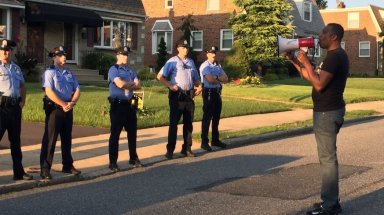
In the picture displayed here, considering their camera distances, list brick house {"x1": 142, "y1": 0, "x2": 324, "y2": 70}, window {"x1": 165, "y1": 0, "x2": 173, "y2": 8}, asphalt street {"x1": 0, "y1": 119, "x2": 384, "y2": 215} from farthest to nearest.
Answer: window {"x1": 165, "y1": 0, "x2": 173, "y2": 8}
brick house {"x1": 142, "y1": 0, "x2": 324, "y2": 70}
asphalt street {"x1": 0, "y1": 119, "x2": 384, "y2": 215}

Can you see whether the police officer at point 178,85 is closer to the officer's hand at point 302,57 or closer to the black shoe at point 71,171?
the black shoe at point 71,171

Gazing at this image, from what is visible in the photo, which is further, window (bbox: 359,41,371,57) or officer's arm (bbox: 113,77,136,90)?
window (bbox: 359,41,371,57)

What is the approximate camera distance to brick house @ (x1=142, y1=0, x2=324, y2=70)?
133 ft

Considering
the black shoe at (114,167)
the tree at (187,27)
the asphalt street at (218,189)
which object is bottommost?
the asphalt street at (218,189)

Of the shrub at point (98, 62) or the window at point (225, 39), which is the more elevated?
the window at point (225, 39)

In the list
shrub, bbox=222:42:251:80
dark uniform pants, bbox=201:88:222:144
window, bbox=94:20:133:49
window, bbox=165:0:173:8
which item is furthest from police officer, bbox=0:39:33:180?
window, bbox=165:0:173:8

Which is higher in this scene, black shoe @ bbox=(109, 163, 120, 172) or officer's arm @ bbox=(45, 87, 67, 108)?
officer's arm @ bbox=(45, 87, 67, 108)

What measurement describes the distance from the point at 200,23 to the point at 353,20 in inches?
817

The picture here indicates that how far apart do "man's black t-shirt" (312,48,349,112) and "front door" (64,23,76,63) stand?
75.5 feet

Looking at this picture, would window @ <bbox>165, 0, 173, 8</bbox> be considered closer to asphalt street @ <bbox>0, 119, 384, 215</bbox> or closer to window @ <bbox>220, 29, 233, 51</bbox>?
window @ <bbox>220, 29, 233, 51</bbox>

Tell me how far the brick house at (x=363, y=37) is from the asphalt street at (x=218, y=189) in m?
45.2


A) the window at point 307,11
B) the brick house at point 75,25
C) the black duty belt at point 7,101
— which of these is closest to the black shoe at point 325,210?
the black duty belt at point 7,101

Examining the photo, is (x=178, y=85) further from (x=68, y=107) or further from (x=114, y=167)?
(x=68, y=107)

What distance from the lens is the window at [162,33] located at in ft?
139
